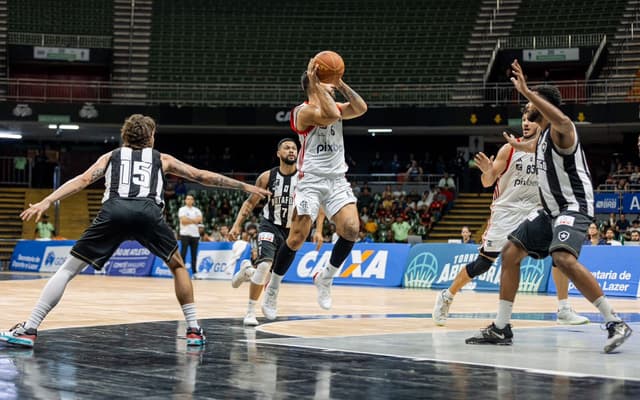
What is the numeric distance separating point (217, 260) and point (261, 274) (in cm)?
1385

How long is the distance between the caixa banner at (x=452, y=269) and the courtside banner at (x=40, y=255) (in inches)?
429

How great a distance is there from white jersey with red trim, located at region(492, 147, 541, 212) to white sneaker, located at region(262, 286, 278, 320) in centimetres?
263

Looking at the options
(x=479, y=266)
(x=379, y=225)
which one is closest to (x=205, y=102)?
(x=379, y=225)

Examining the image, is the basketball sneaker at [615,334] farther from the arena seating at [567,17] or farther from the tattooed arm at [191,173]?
the arena seating at [567,17]

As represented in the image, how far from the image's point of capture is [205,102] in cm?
3472

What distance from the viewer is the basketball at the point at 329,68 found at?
27.6 feet

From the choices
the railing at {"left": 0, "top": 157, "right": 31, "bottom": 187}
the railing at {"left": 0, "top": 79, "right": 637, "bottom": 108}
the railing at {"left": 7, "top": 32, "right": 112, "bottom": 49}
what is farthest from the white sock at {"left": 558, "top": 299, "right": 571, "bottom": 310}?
the railing at {"left": 0, "top": 157, "right": 31, "bottom": 187}

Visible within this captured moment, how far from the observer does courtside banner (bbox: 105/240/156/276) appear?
81.3 feet

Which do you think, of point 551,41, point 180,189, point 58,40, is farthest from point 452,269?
point 58,40

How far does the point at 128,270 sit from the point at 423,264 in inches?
360

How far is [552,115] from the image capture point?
6.71 m

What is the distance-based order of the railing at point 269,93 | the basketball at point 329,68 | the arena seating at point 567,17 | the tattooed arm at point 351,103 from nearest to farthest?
1. the basketball at point 329,68
2. the tattooed arm at point 351,103
3. the railing at point 269,93
4. the arena seating at point 567,17

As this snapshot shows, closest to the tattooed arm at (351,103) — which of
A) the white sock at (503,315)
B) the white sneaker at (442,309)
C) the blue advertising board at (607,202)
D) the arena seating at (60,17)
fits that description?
the white sneaker at (442,309)

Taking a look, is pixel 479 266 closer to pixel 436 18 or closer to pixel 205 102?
pixel 205 102
